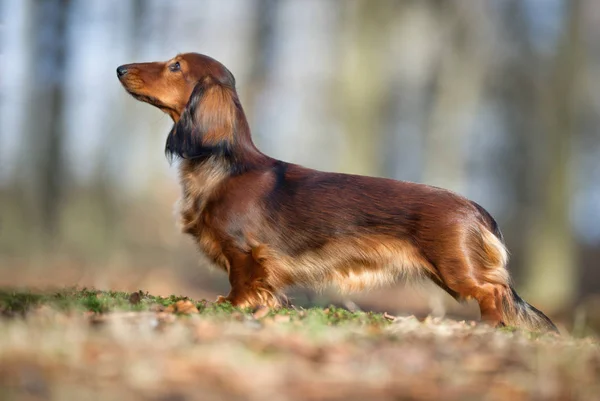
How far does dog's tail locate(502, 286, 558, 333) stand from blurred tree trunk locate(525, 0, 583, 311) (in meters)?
6.06

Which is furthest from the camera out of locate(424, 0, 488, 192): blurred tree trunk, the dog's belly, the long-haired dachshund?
locate(424, 0, 488, 192): blurred tree trunk

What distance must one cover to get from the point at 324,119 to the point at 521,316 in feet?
65.7

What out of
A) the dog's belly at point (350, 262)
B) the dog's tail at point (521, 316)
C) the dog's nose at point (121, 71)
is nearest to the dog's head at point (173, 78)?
the dog's nose at point (121, 71)

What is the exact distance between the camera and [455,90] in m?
17.9

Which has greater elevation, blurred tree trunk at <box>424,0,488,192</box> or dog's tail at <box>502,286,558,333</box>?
blurred tree trunk at <box>424,0,488,192</box>

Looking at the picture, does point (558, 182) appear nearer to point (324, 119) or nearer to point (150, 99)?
point (150, 99)

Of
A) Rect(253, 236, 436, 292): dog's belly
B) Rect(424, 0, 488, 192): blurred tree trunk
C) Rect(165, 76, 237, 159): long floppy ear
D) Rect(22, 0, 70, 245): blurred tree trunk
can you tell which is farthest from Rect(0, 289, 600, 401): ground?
Rect(424, 0, 488, 192): blurred tree trunk

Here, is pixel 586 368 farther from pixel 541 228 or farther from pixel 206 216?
pixel 541 228

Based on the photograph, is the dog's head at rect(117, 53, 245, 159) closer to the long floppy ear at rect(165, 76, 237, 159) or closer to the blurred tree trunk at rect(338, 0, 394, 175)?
the long floppy ear at rect(165, 76, 237, 159)

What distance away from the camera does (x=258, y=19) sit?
16547mm

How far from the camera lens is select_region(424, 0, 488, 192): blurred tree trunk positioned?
53.5ft

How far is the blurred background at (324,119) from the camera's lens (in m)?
10.5

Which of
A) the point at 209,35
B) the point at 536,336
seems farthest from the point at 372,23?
the point at 209,35

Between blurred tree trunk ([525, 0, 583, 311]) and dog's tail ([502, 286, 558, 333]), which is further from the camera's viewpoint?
blurred tree trunk ([525, 0, 583, 311])
